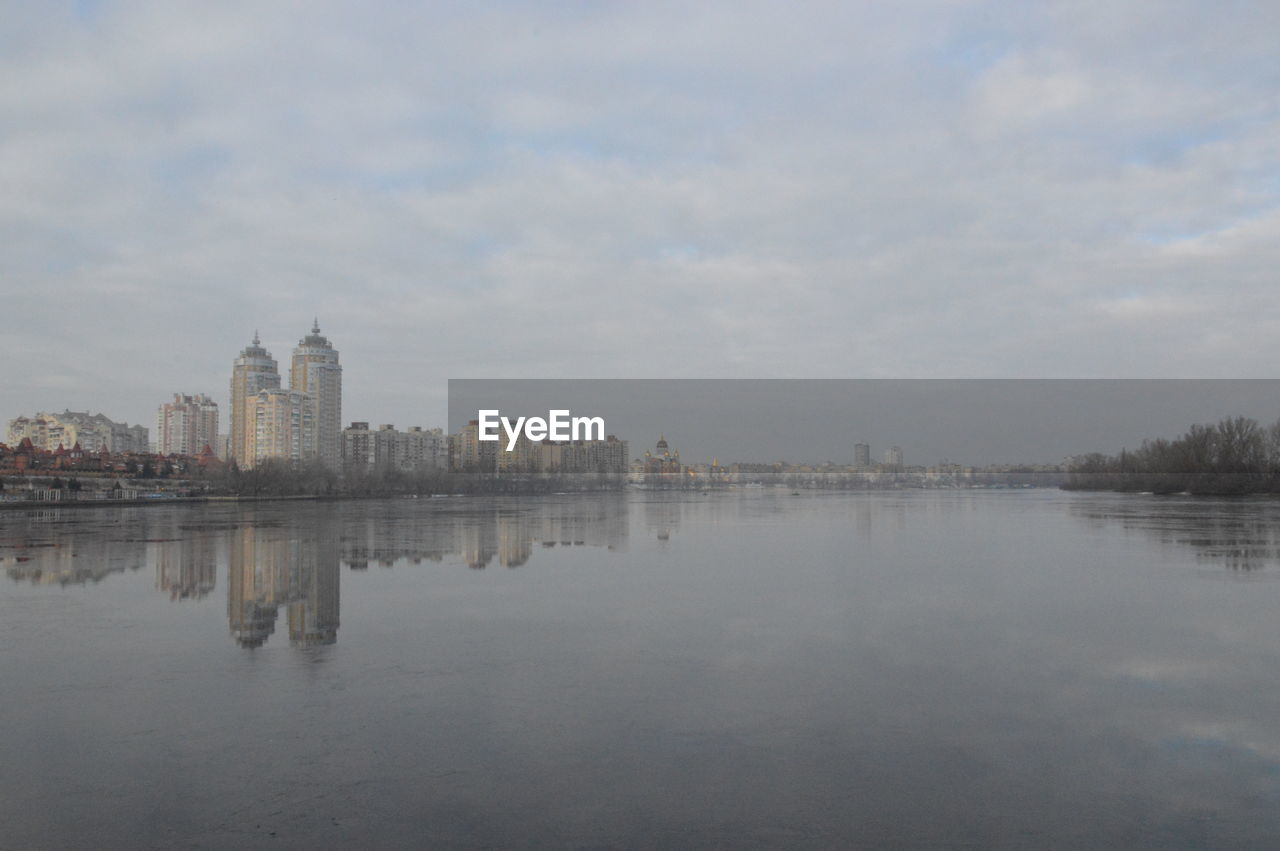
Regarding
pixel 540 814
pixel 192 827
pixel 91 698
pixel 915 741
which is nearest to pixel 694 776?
pixel 540 814

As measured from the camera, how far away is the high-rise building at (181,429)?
572ft

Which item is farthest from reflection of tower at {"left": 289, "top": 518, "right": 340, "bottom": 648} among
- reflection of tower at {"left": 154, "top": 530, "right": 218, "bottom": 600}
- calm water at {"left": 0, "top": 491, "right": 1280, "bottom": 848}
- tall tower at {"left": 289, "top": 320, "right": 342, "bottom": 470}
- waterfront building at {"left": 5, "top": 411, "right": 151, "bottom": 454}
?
tall tower at {"left": 289, "top": 320, "right": 342, "bottom": 470}

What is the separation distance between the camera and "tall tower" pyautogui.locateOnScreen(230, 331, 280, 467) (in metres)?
149

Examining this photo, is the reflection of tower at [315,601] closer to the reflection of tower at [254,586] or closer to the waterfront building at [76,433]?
the reflection of tower at [254,586]

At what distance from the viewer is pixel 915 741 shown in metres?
5.73

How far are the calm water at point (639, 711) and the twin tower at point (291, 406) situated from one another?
121801mm

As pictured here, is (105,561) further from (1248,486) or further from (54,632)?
(1248,486)

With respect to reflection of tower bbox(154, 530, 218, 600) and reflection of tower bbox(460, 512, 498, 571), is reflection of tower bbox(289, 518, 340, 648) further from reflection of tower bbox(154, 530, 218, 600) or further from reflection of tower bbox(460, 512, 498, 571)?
reflection of tower bbox(460, 512, 498, 571)

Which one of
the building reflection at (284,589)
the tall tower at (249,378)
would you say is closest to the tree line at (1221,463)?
the building reflection at (284,589)

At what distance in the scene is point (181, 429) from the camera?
17512cm

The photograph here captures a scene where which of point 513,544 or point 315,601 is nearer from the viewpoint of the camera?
point 315,601

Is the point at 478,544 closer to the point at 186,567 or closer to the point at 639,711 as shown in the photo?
the point at 186,567

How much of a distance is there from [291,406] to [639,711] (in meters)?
136

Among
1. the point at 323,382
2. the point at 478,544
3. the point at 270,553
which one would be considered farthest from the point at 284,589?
the point at 323,382
